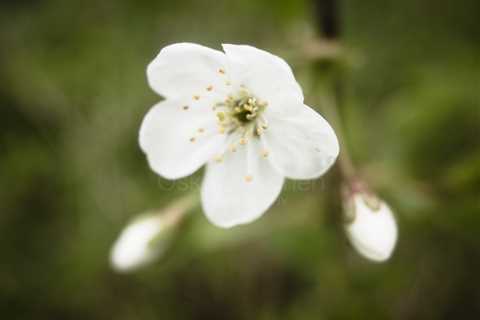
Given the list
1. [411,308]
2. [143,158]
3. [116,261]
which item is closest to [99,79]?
[143,158]

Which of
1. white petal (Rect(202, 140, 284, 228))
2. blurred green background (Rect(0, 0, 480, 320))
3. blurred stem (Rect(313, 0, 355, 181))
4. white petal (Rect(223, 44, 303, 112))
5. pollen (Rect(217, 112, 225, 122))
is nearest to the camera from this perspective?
white petal (Rect(223, 44, 303, 112))

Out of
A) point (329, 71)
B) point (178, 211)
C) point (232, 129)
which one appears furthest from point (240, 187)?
point (329, 71)

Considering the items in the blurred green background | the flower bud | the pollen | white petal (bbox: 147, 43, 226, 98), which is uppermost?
white petal (bbox: 147, 43, 226, 98)

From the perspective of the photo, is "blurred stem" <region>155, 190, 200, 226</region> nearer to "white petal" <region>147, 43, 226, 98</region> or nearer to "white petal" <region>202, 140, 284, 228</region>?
"white petal" <region>202, 140, 284, 228</region>

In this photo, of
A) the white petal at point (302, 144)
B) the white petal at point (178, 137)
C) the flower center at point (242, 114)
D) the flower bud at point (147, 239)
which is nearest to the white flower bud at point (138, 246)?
the flower bud at point (147, 239)

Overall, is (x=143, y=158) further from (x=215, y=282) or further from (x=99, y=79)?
(x=215, y=282)

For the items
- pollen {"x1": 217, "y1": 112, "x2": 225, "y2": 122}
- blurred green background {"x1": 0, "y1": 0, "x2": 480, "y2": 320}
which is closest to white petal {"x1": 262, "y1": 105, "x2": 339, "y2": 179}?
pollen {"x1": 217, "y1": 112, "x2": 225, "y2": 122}
